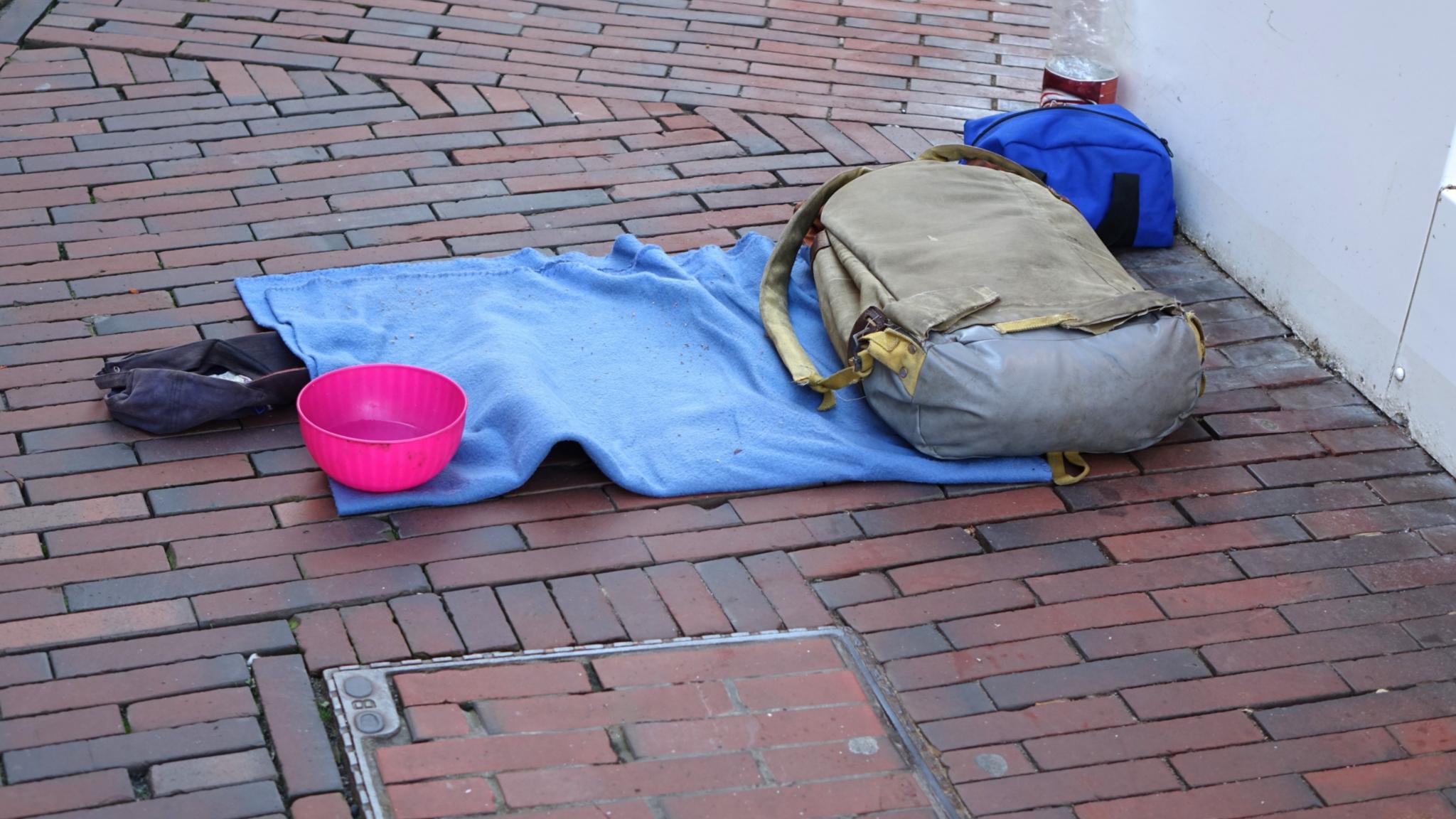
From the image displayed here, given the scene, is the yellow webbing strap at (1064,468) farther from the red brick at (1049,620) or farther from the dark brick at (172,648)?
the dark brick at (172,648)

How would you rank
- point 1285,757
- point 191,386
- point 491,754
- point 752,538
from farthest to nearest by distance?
1. point 191,386
2. point 752,538
3. point 1285,757
4. point 491,754

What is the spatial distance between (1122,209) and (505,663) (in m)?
2.21

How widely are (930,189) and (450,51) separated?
6.37 feet

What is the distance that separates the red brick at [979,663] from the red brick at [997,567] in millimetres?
183

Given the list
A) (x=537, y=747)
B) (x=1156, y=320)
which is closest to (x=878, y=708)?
(x=537, y=747)

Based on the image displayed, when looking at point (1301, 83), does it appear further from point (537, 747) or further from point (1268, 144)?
point (537, 747)

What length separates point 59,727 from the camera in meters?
2.22

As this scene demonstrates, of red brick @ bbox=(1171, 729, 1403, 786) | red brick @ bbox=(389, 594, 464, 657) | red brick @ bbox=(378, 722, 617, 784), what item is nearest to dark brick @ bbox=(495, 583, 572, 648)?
red brick @ bbox=(389, 594, 464, 657)

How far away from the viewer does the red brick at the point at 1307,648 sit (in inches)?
99.1

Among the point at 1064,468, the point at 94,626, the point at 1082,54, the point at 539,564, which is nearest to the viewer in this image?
the point at 94,626

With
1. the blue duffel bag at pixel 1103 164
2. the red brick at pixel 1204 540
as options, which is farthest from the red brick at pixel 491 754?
the blue duffel bag at pixel 1103 164

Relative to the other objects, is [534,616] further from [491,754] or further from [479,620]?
[491,754]

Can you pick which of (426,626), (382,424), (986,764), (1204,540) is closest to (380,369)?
(382,424)

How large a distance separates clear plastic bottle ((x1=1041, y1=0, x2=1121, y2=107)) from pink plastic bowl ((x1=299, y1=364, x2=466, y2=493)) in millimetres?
2050
